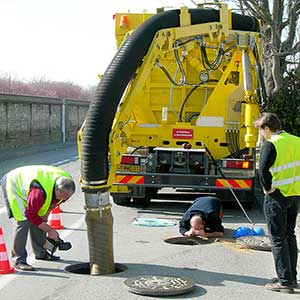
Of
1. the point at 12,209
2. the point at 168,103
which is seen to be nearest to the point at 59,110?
the point at 168,103

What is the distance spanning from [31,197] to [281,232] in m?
2.80

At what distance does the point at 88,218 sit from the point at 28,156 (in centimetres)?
2091

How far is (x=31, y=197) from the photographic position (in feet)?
26.0

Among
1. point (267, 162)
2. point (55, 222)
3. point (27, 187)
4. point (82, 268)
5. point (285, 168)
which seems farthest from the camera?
point (55, 222)

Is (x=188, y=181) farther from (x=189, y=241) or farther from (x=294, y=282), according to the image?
(x=294, y=282)

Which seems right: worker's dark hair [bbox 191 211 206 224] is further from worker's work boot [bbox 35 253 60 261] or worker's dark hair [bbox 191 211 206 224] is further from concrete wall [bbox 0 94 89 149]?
concrete wall [bbox 0 94 89 149]

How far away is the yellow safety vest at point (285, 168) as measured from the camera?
721 cm

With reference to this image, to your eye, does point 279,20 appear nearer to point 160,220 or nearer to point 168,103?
point 168,103

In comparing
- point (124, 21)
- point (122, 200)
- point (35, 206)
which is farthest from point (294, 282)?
point (124, 21)

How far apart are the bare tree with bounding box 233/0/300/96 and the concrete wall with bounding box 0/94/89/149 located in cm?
1228

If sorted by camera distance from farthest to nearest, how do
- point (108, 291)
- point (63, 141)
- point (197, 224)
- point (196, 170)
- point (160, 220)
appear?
1. point (63, 141)
2. point (196, 170)
3. point (160, 220)
4. point (197, 224)
5. point (108, 291)

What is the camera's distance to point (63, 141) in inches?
1572

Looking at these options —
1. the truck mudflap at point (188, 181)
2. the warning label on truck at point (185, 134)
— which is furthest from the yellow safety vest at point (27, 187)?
the warning label on truck at point (185, 134)

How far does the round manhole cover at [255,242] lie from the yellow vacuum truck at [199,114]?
8.19ft
